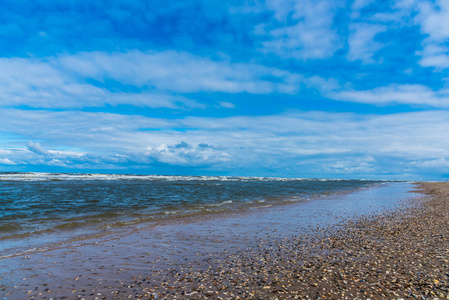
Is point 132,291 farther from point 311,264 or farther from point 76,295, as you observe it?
point 311,264

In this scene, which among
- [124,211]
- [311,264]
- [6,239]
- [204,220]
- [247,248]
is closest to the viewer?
[311,264]

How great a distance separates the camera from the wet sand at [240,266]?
762cm

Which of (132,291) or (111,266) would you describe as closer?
(132,291)

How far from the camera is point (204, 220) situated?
20.9 meters

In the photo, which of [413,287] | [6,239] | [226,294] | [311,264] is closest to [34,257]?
[6,239]

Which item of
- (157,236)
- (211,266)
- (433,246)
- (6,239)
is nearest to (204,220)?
(157,236)

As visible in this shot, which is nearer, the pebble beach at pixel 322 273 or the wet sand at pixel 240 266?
the pebble beach at pixel 322 273

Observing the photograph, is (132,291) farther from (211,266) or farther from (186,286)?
(211,266)

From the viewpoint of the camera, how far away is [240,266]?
975cm

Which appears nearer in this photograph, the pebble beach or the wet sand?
the pebble beach

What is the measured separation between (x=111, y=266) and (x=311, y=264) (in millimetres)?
7832

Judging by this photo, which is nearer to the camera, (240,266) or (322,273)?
(322,273)

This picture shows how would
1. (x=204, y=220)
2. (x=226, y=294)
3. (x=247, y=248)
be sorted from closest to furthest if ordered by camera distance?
(x=226, y=294), (x=247, y=248), (x=204, y=220)

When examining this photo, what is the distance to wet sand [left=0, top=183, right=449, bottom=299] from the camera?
762 cm
